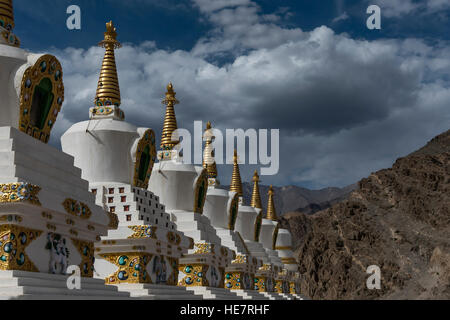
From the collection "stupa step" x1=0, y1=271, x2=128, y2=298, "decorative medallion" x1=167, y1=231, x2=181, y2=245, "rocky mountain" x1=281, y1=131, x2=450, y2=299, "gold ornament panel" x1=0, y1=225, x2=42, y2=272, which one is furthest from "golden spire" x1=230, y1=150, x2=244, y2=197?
"rocky mountain" x1=281, y1=131, x2=450, y2=299

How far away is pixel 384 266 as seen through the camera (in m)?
62.8

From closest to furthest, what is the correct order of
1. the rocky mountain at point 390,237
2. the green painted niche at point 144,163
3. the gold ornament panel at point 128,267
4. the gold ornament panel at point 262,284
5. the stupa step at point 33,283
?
the stupa step at point 33,283
the gold ornament panel at point 128,267
the green painted niche at point 144,163
the gold ornament panel at point 262,284
the rocky mountain at point 390,237

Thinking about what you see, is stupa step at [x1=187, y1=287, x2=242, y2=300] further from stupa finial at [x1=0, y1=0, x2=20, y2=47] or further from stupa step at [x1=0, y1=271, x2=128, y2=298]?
stupa finial at [x1=0, y1=0, x2=20, y2=47]

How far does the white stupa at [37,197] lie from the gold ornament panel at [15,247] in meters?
0.02

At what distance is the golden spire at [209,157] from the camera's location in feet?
→ 88.1

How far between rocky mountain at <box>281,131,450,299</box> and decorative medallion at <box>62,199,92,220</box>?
1935 inches

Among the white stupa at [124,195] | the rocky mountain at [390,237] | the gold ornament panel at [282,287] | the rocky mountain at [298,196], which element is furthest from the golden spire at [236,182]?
the rocky mountain at [298,196]

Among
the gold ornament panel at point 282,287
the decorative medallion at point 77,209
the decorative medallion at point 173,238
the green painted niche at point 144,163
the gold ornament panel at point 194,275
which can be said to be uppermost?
the green painted niche at point 144,163

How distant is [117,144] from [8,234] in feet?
22.8

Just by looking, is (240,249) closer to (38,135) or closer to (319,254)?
(38,135)

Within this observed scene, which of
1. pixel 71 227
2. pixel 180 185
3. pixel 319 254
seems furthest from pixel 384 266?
pixel 71 227

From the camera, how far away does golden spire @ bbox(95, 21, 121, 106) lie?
16266 millimetres

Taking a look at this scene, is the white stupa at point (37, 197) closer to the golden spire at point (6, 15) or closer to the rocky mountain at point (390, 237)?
the golden spire at point (6, 15)
